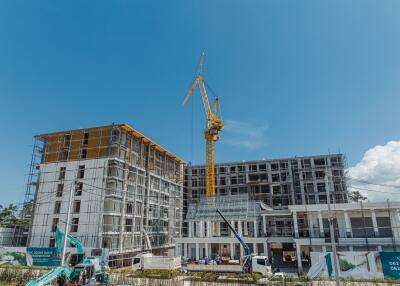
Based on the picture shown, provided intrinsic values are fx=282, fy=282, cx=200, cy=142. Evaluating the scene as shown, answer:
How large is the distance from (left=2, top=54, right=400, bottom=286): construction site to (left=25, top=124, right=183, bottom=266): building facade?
182 mm

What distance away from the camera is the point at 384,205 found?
120 feet

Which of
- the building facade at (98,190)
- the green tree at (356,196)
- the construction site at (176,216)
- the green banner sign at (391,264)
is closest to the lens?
the green banner sign at (391,264)

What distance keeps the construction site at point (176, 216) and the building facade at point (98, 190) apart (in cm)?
18

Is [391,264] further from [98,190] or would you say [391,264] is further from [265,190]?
[265,190]

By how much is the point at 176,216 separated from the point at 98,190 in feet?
91.4

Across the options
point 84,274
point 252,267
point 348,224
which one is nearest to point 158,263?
point 252,267

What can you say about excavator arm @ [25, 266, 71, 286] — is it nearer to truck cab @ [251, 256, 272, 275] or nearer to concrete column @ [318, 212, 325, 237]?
truck cab @ [251, 256, 272, 275]

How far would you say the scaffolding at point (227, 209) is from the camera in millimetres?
45500

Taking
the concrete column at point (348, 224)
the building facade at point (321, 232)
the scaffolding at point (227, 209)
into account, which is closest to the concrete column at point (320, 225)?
the building facade at point (321, 232)

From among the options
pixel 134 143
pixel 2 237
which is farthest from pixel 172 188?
pixel 2 237

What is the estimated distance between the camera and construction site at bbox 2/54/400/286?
111 feet

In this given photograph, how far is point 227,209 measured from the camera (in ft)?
157

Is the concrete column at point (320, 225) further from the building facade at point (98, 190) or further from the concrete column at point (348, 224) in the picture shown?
the building facade at point (98, 190)

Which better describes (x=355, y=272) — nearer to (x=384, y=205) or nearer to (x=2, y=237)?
(x=384, y=205)
